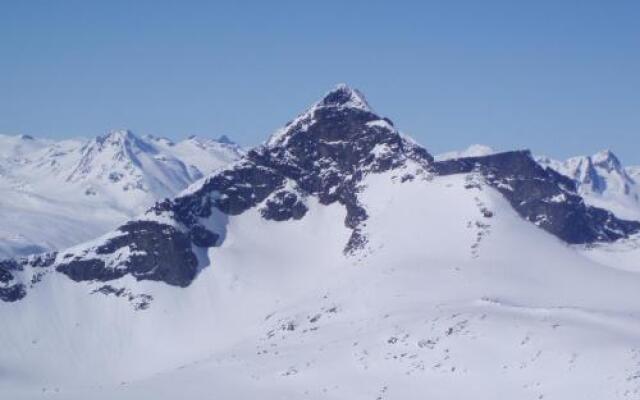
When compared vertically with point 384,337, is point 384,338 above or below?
below

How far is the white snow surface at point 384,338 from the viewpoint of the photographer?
116000mm

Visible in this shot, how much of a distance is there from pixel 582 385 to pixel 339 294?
79.2m

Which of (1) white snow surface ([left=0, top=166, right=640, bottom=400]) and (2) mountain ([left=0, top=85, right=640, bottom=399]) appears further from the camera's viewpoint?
(2) mountain ([left=0, top=85, right=640, bottom=399])

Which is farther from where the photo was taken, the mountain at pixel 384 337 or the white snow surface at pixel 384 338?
the mountain at pixel 384 337

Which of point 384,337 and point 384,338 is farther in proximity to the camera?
point 384,337

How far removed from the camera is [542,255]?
195625mm

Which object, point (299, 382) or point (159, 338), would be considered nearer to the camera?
point (299, 382)

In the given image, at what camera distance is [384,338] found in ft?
452

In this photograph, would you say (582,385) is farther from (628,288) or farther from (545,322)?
(628,288)

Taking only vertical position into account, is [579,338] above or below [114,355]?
below

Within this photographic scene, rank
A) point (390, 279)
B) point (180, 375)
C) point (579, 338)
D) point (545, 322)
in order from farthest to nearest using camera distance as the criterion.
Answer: point (390, 279) → point (180, 375) → point (545, 322) → point (579, 338)

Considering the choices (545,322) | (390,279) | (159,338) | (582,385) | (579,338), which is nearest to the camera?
(582,385)

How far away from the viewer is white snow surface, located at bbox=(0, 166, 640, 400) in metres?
116

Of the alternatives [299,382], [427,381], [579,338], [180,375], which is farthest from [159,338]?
[579,338]
